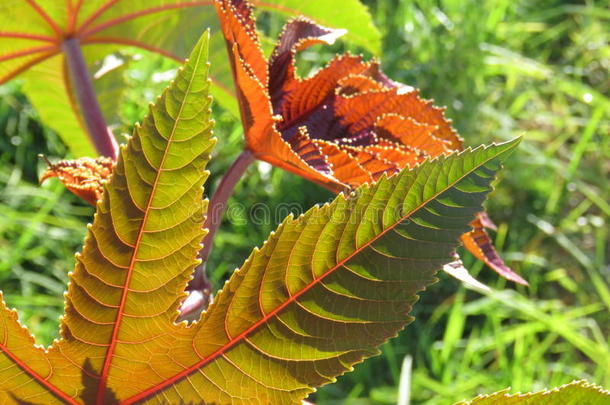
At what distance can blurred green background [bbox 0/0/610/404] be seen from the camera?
169 centimetres

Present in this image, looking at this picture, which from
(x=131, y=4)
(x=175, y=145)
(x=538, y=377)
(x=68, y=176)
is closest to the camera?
(x=175, y=145)

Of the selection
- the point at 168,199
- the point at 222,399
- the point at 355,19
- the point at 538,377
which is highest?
the point at 355,19

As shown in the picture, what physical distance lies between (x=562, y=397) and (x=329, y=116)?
11.3 inches

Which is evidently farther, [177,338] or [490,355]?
[490,355]

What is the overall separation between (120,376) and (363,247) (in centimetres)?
17

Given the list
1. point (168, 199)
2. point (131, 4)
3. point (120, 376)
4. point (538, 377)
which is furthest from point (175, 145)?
point (538, 377)

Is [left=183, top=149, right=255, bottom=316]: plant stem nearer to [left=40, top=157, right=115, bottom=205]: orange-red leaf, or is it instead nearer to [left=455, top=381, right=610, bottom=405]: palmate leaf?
[left=40, top=157, right=115, bottom=205]: orange-red leaf

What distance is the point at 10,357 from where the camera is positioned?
40cm

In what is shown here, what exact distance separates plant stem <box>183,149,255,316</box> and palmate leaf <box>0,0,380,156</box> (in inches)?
10.9

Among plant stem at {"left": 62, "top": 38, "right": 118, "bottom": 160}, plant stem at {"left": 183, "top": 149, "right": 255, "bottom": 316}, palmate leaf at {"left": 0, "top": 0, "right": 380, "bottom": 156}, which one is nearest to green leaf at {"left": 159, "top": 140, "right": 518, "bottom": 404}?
plant stem at {"left": 183, "top": 149, "right": 255, "bottom": 316}

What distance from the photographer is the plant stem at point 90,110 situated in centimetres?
67

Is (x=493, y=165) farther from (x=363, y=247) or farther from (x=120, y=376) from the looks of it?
(x=120, y=376)

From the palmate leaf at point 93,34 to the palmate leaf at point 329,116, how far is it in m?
0.23

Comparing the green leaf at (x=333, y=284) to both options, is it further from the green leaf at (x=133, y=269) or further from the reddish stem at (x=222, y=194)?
the reddish stem at (x=222, y=194)
